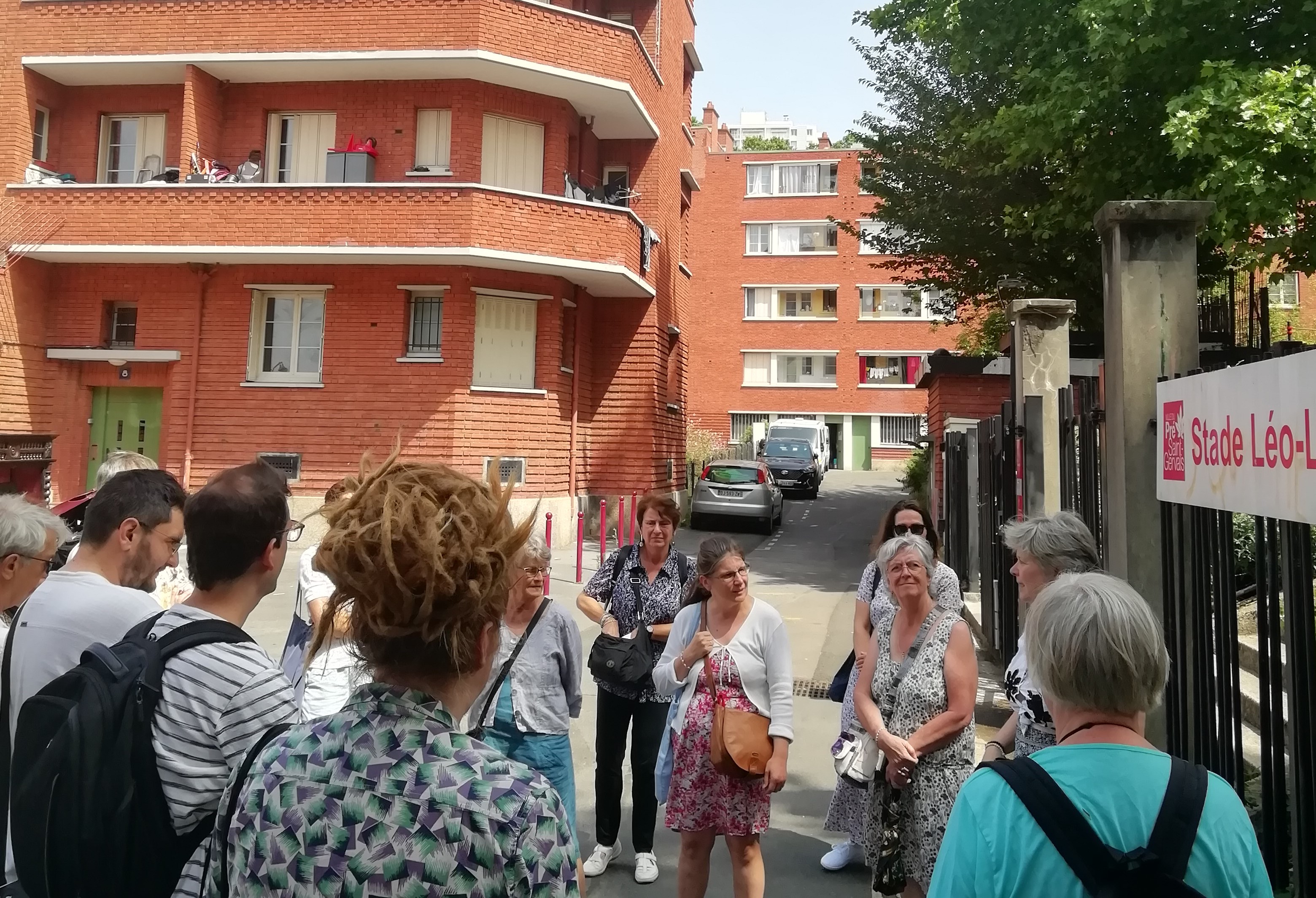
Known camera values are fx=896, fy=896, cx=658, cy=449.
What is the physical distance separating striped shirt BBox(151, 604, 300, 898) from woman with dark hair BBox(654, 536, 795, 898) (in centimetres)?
214

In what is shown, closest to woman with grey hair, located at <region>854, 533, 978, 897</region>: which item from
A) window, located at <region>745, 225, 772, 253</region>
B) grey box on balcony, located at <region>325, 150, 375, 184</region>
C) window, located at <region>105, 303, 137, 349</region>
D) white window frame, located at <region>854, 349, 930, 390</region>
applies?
grey box on balcony, located at <region>325, 150, 375, 184</region>

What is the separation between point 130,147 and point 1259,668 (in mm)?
19634

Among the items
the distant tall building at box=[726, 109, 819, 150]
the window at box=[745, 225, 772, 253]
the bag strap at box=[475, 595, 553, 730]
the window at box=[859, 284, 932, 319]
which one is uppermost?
the distant tall building at box=[726, 109, 819, 150]

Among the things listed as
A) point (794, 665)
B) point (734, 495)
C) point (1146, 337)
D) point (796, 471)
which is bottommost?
point (794, 665)

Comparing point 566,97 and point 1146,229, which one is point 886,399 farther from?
point 1146,229

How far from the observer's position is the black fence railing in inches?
196

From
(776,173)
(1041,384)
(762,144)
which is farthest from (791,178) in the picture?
(1041,384)

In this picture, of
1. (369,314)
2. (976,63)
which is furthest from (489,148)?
(976,63)

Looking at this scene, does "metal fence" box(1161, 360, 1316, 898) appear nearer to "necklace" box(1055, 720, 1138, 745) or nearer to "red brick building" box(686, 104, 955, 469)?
"necklace" box(1055, 720, 1138, 745)

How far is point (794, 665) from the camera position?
8.66 m

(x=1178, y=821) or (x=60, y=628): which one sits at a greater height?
(x=60, y=628)

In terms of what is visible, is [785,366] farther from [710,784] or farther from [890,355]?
[710,784]

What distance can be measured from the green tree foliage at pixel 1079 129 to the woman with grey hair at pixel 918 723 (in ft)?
24.7

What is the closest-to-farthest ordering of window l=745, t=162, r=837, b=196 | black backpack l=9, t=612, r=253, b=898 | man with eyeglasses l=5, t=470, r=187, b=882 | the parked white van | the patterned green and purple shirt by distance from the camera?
the patterned green and purple shirt → black backpack l=9, t=612, r=253, b=898 → man with eyeglasses l=5, t=470, r=187, b=882 → the parked white van → window l=745, t=162, r=837, b=196
